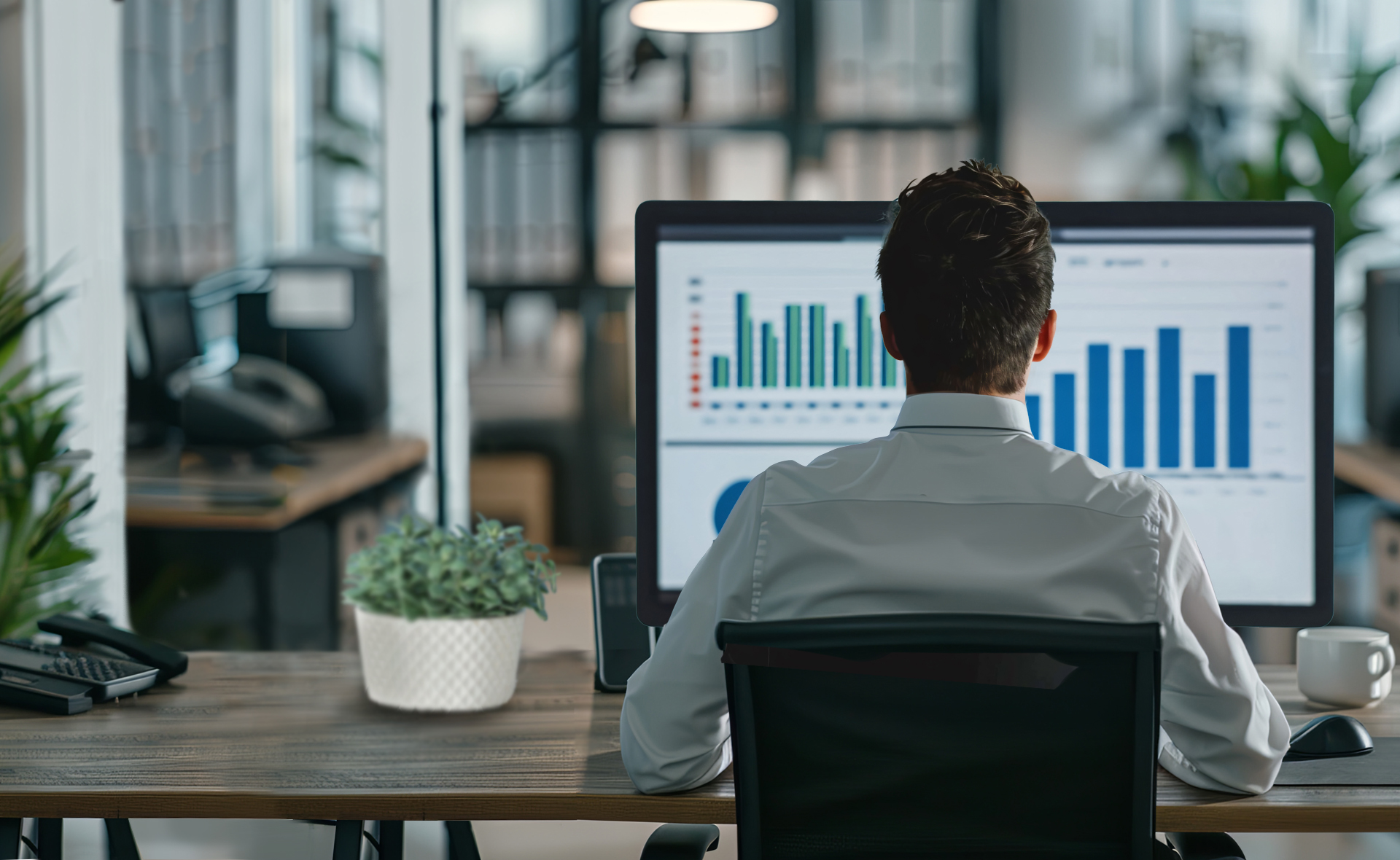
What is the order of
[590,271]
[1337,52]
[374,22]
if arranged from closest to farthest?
1. [374,22]
2. [1337,52]
3. [590,271]

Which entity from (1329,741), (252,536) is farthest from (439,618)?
(252,536)

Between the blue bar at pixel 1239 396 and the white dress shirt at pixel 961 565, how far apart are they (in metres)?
0.34

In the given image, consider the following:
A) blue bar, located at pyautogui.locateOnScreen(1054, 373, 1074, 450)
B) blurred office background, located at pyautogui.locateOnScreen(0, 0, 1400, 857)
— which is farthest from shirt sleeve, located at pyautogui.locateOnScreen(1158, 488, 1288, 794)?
blurred office background, located at pyautogui.locateOnScreen(0, 0, 1400, 857)

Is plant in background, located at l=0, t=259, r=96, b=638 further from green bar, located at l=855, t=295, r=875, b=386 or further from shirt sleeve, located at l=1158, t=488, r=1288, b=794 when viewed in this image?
shirt sleeve, located at l=1158, t=488, r=1288, b=794

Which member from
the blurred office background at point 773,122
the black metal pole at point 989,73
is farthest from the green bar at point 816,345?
the black metal pole at point 989,73

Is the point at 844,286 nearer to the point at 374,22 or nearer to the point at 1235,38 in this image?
the point at 374,22

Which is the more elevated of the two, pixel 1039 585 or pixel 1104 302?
pixel 1104 302

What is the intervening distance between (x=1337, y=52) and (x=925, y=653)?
3.97 metres

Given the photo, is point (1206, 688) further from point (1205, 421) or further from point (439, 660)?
point (439, 660)

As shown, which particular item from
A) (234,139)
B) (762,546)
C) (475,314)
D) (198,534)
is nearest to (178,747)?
(762,546)

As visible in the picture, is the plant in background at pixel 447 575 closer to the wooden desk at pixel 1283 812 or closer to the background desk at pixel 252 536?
the wooden desk at pixel 1283 812

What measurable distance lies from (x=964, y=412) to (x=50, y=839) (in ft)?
4.12

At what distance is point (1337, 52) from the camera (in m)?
3.76

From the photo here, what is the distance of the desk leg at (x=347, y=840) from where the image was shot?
96 centimetres
